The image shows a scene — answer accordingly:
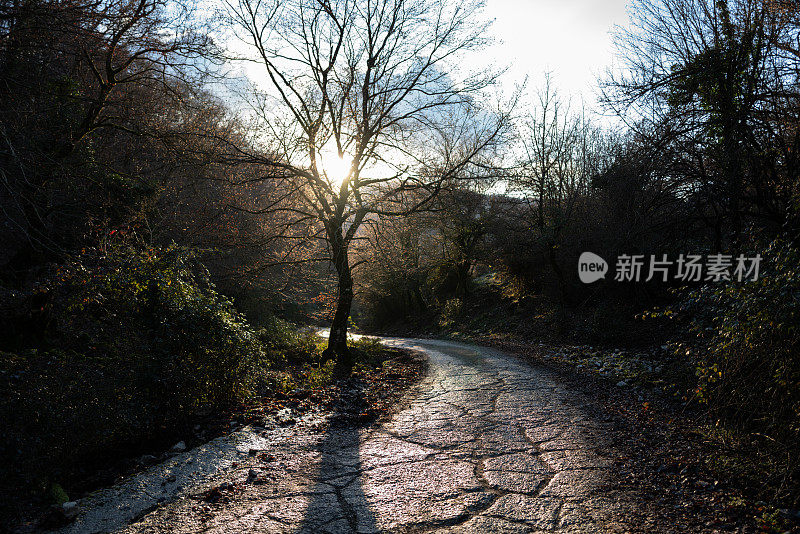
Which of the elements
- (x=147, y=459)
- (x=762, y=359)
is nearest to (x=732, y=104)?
(x=762, y=359)

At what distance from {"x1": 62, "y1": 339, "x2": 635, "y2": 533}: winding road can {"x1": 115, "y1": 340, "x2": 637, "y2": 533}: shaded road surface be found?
0.01m

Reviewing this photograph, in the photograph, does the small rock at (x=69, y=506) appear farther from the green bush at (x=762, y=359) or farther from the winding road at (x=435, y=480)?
the green bush at (x=762, y=359)

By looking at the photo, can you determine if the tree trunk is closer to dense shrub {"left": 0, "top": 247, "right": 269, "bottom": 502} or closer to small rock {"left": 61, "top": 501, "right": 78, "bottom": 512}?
dense shrub {"left": 0, "top": 247, "right": 269, "bottom": 502}

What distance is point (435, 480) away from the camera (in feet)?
13.4

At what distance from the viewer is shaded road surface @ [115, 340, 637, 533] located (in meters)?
3.30

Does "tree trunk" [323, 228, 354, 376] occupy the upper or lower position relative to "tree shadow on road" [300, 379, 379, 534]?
upper

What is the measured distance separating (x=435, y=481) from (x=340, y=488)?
0.87 metres

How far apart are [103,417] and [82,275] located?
1855 millimetres

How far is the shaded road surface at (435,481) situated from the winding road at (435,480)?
10 millimetres

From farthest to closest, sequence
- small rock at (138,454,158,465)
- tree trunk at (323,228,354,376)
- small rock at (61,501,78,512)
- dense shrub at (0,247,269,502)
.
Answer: tree trunk at (323,228,354,376)
small rock at (138,454,158,465)
dense shrub at (0,247,269,502)
small rock at (61,501,78,512)

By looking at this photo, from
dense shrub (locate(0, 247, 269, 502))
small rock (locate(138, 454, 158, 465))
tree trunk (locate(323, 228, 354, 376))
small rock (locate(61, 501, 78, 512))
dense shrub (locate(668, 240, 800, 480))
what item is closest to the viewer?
small rock (locate(61, 501, 78, 512))

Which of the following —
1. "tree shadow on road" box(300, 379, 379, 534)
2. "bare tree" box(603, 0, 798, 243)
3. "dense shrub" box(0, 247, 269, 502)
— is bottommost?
"tree shadow on road" box(300, 379, 379, 534)

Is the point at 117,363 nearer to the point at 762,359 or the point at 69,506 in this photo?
the point at 69,506

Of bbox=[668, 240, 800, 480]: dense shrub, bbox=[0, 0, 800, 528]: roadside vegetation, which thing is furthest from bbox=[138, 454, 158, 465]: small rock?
bbox=[668, 240, 800, 480]: dense shrub
